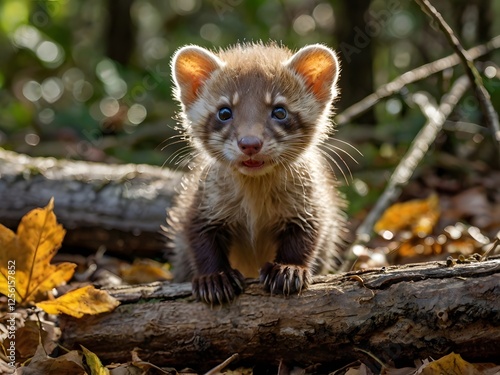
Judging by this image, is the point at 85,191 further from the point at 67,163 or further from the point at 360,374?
the point at 360,374

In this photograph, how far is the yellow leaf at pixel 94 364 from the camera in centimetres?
346

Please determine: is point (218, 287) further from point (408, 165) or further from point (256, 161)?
point (408, 165)

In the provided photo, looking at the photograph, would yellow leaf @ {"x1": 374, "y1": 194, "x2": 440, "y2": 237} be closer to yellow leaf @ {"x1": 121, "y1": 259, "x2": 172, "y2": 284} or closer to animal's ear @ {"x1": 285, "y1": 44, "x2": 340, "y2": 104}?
animal's ear @ {"x1": 285, "y1": 44, "x2": 340, "y2": 104}

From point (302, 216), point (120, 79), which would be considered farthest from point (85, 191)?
point (120, 79)

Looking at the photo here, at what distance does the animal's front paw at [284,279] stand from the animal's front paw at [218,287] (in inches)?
6.2

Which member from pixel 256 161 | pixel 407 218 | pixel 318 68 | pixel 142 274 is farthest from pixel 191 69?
pixel 407 218

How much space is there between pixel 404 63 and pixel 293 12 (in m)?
2.59

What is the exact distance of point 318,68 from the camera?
4.74 meters

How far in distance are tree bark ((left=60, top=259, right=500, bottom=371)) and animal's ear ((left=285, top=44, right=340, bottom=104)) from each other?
4.92ft

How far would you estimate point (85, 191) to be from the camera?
621 centimetres

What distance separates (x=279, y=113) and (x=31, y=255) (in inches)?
69.9

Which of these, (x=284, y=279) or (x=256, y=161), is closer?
(x=284, y=279)

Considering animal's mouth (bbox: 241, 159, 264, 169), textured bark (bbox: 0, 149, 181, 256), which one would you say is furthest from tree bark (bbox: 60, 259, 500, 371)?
textured bark (bbox: 0, 149, 181, 256)

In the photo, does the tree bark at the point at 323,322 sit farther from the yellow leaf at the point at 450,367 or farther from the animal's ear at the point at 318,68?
the animal's ear at the point at 318,68
